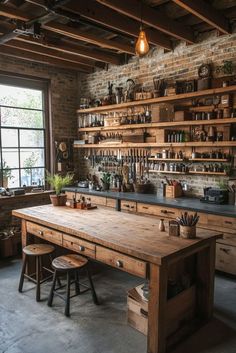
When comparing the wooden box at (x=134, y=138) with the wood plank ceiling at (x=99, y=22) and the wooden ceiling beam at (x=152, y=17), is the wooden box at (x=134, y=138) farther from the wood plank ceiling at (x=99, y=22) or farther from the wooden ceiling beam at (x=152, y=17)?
the wooden ceiling beam at (x=152, y=17)

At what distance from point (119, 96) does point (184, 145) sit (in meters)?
1.68

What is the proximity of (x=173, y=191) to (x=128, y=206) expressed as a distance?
750 millimetres

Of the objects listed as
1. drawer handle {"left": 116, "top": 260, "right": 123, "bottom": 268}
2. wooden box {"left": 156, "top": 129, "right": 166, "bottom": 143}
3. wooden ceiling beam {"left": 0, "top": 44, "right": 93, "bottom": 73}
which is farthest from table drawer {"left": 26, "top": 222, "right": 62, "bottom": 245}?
wooden ceiling beam {"left": 0, "top": 44, "right": 93, "bottom": 73}

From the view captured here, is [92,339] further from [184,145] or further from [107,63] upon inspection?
[107,63]

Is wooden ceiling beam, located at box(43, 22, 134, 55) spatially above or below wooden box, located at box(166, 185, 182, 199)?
above

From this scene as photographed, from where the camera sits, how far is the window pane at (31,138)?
5686 millimetres

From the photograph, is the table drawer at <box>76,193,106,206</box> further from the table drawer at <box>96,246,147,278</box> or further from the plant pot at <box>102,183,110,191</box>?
the table drawer at <box>96,246,147,278</box>

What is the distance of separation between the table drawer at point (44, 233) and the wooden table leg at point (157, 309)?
1245mm

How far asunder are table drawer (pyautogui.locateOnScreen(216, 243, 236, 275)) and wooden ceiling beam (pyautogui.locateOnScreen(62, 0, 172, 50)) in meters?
3.09

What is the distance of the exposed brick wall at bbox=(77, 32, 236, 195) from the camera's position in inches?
171

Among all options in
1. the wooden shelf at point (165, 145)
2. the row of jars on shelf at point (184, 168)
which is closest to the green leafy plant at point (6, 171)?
the wooden shelf at point (165, 145)

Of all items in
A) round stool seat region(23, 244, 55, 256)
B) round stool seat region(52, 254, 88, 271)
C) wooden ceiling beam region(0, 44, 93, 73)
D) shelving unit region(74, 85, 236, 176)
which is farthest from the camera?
wooden ceiling beam region(0, 44, 93, 73)

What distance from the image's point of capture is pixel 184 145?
4.60 metres

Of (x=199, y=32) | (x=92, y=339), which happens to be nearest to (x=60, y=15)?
(x=199, y=32)
